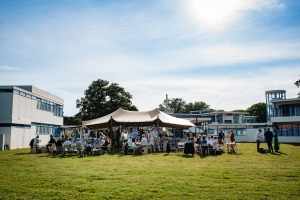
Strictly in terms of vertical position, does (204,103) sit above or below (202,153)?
above

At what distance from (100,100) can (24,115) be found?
73.5 feet

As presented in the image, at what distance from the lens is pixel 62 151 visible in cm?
1783

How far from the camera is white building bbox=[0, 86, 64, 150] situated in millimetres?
24516

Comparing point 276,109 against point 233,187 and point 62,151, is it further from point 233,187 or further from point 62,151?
point 233,187

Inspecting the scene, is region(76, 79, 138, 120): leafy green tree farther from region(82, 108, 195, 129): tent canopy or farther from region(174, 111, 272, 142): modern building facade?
region(82, 108, 195, 129): tent canopy

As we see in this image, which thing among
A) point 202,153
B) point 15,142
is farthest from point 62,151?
point 15,142

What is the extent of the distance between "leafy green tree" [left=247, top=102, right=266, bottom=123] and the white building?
50.1m

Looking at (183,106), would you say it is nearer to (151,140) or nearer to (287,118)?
(287,118)

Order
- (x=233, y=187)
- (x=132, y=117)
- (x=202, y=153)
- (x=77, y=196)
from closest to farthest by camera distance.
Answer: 1. (x=77, y=196)
2. (x=233, y=187)
3. (x=202, y=153)
4. (x=132, y=117)

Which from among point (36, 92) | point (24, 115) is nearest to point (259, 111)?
point (36, 92)

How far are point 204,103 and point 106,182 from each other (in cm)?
8265

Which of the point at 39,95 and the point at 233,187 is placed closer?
the point at 233,187

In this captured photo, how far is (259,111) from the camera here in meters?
69.8

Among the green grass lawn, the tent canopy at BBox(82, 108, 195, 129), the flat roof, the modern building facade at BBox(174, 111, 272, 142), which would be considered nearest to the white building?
the flat roof
